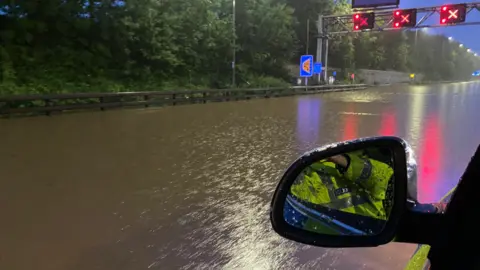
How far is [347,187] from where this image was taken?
5.05 ft

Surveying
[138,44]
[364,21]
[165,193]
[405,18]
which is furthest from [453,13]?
[165,193]

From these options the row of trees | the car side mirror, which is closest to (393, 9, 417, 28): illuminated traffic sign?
the row of trees

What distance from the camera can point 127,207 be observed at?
5148 mm

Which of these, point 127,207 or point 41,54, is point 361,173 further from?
point 41,54

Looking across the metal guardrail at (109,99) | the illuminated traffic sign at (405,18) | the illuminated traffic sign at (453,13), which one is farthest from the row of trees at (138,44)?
the illuminated traffic sign at (453,13)

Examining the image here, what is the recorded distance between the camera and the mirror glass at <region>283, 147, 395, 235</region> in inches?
58.9

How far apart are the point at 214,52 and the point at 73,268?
32438 mm

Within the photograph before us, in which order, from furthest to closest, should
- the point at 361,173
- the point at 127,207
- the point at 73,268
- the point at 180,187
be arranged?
the point at 180,187 → the point at 127,207 → the point at 73,268 → the point at 361,173

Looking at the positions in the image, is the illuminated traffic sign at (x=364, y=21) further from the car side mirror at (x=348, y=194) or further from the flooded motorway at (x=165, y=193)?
the car side mirror at (x=348, y=194)

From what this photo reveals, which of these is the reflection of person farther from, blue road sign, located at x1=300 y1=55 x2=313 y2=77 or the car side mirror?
blue road sign, located at x1=300 y1=55 x2=313 y2=77

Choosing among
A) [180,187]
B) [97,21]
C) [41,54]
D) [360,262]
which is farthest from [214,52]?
[360,262]

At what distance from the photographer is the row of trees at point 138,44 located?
2109cm

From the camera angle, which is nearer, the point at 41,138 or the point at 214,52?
the point at 41,138

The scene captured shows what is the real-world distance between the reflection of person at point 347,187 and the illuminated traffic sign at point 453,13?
3425cm
